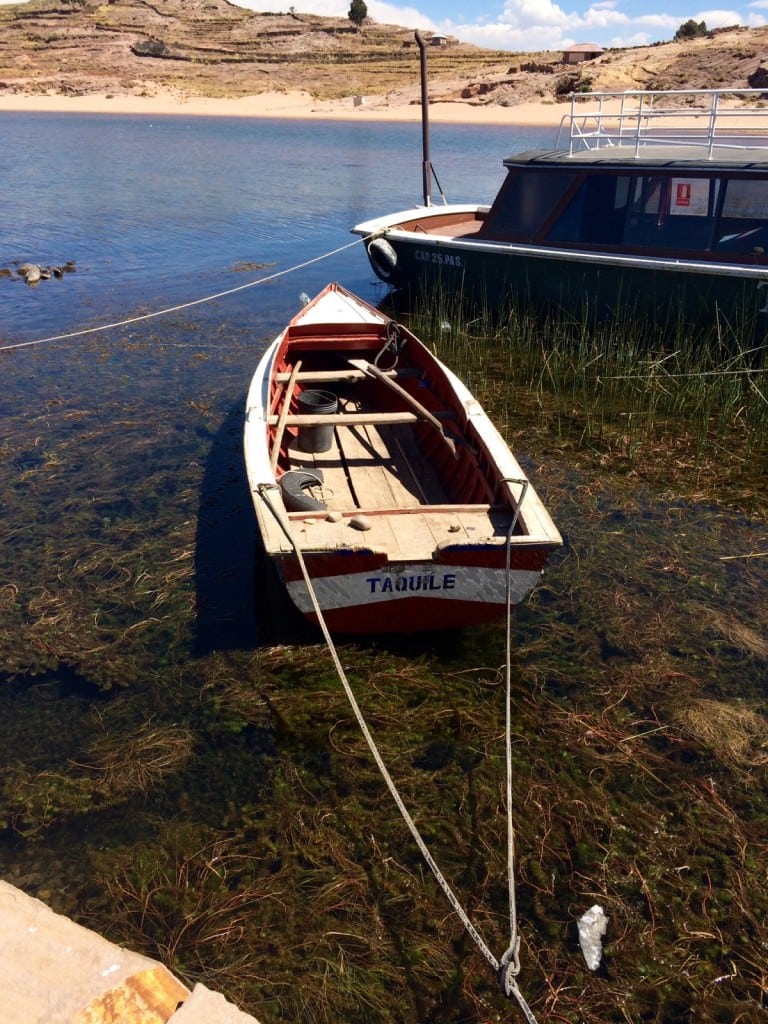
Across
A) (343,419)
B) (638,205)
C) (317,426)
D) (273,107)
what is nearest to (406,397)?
(343,419)

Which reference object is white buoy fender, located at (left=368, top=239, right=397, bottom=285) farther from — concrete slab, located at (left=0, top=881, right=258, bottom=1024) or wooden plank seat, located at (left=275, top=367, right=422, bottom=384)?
concrete slab, located at (left=0, top=881, right=258, bottom=1024)

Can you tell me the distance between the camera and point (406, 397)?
811cm

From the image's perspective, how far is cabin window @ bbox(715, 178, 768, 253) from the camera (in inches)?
420

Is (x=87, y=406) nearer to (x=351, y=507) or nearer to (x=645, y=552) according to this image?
(x=351, y=507)

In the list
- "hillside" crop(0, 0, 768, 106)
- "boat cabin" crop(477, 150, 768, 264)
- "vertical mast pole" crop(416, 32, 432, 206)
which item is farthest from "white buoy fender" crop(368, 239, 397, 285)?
"hillside" crop(0, 0, 768, 106)

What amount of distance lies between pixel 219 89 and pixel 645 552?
92.1 metres

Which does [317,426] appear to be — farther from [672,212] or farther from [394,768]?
[672,212]

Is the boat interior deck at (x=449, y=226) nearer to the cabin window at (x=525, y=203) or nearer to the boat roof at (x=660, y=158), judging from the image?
the cabin window at (x=525, y=203)

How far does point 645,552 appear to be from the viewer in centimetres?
743

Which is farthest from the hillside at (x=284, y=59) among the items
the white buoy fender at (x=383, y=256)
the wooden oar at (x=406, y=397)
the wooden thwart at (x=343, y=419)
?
the wooden thwart at (x=343, y=419)

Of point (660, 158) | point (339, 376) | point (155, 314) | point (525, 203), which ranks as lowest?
point (155, 314)

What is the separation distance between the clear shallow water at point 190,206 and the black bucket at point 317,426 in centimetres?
781

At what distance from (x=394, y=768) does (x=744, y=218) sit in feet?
32.4

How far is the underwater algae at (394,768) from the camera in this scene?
3889mm
